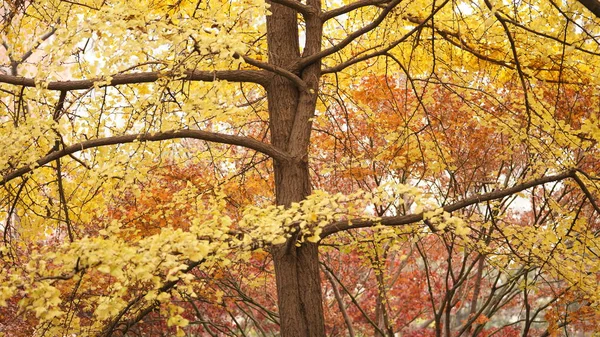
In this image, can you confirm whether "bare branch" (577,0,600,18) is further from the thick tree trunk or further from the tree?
the thick tree trunk

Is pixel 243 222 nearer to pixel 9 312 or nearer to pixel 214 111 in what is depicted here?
pixel 214 111

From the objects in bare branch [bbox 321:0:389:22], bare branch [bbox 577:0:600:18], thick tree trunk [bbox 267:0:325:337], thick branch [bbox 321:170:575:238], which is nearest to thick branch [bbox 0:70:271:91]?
thick tree trunk [bbox 267:0:325:337]

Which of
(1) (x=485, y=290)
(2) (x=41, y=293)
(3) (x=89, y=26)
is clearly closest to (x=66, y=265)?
(2) (x=41, y=293)

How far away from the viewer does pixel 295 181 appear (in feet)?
19.3

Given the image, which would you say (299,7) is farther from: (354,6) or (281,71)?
(281,71)

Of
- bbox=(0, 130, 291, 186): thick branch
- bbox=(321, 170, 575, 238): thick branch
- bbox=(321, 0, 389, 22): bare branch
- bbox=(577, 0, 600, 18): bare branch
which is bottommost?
bbox=(321, 170, 575, 238): thick branch

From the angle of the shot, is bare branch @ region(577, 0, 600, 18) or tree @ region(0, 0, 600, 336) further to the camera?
tree @ region(0, 0, 600, 336)

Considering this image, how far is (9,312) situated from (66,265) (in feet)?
25.0

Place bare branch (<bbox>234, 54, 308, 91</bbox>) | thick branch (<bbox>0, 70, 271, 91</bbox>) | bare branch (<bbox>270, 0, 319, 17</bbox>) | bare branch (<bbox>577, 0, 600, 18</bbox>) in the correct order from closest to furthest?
1. bare branch (<bbox>577, 0, 600, 18</bbox>)
2. thick branch (<bbox>0, 70, 271, 91</bbox>)
3. bare branch (<bbox>234, 54, 308, 91</bbox>)
4. bare branch (<bbox>270, 0, 319, 17</bbox>)

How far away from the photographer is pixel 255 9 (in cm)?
478

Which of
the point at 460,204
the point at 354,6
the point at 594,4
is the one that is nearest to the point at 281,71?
the point at 354,6

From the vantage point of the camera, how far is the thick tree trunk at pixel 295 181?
5.82 meters

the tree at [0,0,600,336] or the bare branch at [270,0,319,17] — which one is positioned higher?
the bare branch at [270,0,319,17]

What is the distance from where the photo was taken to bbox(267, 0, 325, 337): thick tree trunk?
5824mm
